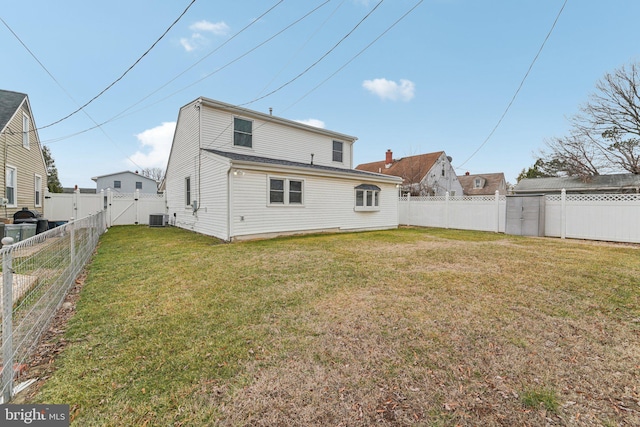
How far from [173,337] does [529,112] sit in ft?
59.1

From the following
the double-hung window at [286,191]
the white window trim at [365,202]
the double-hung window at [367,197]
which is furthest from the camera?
the double-hung window at [367,197]

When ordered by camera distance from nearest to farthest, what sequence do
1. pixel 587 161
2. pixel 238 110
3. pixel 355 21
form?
pixel 355 21, pixel 238 110, pixel 587 161

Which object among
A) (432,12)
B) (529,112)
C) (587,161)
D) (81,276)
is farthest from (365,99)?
(587,161)

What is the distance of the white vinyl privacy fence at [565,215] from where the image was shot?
988cm

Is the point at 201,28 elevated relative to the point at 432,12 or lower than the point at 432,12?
lower

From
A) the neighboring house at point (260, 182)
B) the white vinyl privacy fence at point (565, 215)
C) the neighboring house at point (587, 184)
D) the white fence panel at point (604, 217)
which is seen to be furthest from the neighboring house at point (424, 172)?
the white fence panel at point (604, 217)

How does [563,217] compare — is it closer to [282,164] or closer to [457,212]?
[457,212]

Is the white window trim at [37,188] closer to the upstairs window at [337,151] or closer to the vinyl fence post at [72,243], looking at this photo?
the vinyl fence post at [72,243]

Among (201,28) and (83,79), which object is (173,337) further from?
(83,79)

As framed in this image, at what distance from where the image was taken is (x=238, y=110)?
39.0 ft

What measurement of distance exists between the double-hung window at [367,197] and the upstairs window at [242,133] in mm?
5551

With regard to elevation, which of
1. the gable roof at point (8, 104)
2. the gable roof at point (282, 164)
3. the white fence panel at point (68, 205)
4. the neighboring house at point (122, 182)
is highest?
the gable roof at point (8, 104)

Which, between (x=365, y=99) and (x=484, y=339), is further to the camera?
(x=365, y=99)

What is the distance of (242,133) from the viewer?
12.2 meters
